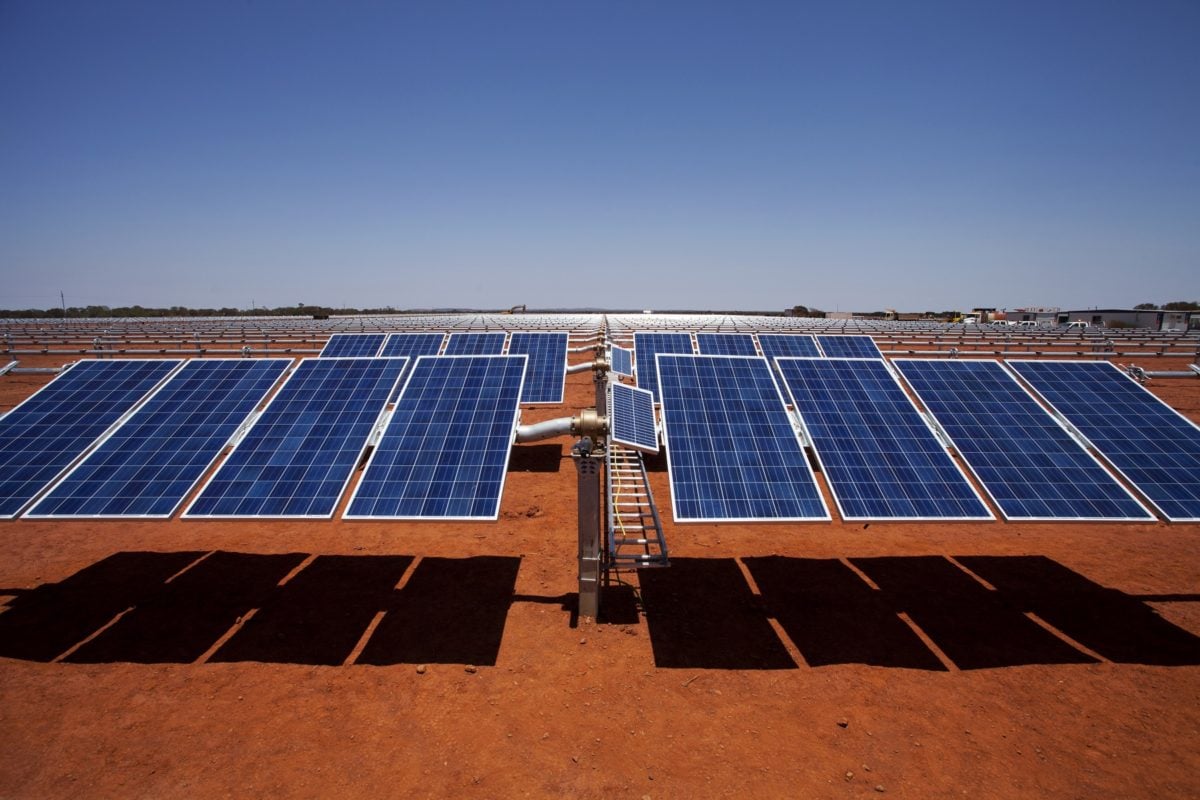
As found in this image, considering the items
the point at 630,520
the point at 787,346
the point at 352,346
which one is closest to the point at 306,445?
the point at 630,520

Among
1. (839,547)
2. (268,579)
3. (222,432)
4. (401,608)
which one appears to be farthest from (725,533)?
(222,432)

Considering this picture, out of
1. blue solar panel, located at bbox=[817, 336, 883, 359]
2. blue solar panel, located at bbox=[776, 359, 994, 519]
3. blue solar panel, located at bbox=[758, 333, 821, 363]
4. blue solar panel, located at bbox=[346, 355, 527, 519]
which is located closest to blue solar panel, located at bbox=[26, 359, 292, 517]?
blue solar panel, located at bbox=[346, 355, 527, 519]

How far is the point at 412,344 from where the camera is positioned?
23750mm

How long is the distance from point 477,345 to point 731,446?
19432 mm

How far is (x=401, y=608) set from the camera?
9.97 metres

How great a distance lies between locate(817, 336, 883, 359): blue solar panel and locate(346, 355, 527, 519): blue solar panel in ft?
65.2

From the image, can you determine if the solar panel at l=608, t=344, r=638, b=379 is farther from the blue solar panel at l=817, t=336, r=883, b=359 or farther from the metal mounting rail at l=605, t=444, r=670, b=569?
the blue solar panel at l=817, t=336, r=883, b=359

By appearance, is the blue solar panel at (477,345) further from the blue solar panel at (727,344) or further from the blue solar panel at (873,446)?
the blue solar panel at (873,446)

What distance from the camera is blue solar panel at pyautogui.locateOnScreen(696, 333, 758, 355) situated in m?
26.3

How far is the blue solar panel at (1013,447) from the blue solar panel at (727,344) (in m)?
13.1

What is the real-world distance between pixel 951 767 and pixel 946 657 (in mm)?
2575

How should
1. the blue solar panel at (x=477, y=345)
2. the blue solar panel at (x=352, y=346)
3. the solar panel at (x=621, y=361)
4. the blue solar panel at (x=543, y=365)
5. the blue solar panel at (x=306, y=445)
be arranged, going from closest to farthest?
the blue solar panel at (x=306, y=445), the blue solar panel at (x=543, y=365), the solar panel at (x=621, y=361), the blue solar panel at (x=352, y=346), the blue solar panel at (x=477, y=345)

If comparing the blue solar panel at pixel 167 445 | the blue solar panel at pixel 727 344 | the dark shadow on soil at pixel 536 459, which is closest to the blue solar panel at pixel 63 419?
the blue solar panel at pixel 167 445

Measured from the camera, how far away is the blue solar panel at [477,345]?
26031mm
